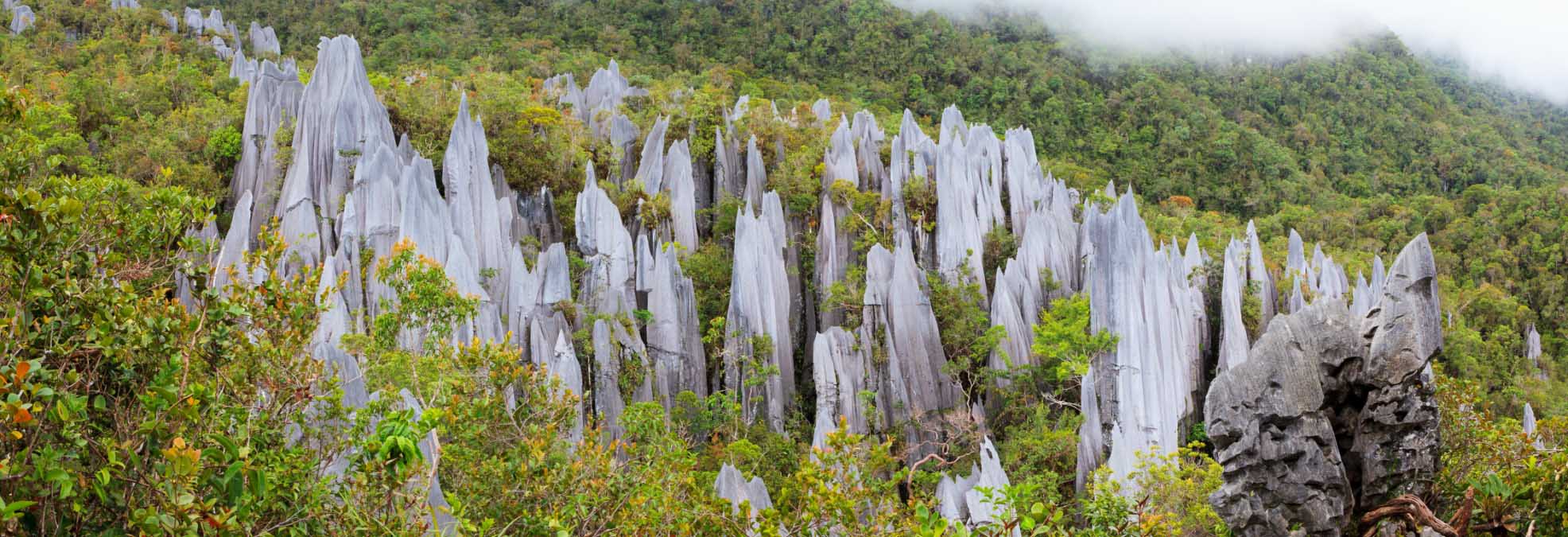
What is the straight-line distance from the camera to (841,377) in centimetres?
2125

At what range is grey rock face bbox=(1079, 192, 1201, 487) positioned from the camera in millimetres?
20312

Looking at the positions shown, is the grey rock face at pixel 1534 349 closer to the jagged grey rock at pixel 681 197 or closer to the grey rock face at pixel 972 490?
the grey rock face at pixel 972 490

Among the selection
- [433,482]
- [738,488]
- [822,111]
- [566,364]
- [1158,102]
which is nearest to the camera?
[433,482]

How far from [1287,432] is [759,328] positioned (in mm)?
17552

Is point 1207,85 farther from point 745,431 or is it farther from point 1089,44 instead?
point 745,431

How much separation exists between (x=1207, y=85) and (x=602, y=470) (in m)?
54.0

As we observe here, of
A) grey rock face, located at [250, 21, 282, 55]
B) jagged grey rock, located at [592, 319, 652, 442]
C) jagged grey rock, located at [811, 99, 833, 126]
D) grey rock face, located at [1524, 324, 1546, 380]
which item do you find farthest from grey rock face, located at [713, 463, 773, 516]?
grey rock face, located at [250, 21, 282, 55]

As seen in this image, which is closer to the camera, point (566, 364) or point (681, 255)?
point (566, 364)

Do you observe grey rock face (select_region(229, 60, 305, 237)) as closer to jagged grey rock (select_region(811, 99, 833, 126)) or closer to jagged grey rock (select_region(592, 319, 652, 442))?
jagged grey rock (select_region(592, 319, 652, 442))

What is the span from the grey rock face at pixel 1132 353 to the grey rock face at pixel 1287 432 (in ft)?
47.1

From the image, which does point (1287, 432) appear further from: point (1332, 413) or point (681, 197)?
point (681, 197)

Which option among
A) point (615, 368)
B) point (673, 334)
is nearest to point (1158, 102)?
point (673, 334)

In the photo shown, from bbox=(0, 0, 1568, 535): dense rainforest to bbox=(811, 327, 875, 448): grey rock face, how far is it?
1075mm

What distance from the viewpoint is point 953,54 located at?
50750 millimetres
